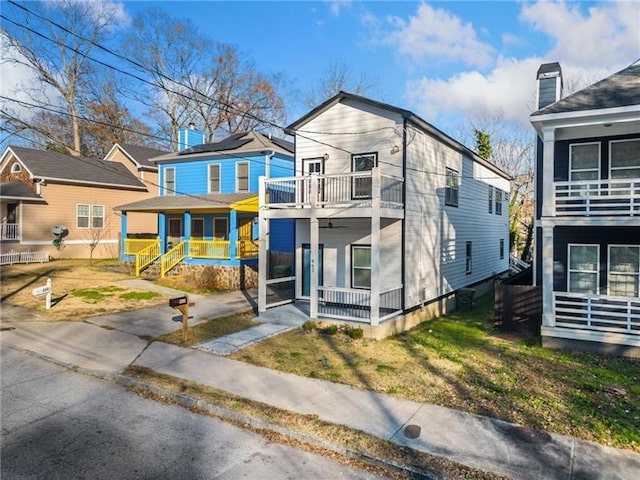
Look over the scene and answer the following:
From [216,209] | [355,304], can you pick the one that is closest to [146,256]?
[216,209]

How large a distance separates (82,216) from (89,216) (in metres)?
0.44

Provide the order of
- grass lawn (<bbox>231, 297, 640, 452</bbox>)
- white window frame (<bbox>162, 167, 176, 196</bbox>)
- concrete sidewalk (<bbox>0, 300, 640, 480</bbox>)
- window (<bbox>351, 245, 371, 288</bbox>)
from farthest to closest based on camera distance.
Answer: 1. white window frame (<bbox>162, 167, 176, 196</bbox>)
2. window (<bbox>351, 245, 371, 288</bbox>)
3. grass lawn (<bbox>231, 297, 640, 452</bbox>)
4. concrete sidewalk (<bbox>0, 300, 640, 480</bbox>)

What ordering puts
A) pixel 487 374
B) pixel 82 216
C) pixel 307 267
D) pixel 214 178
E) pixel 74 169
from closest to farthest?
pixel 487 374, pixel 307 267, pixel 214 178, pixel 82 216, pixel 74 169

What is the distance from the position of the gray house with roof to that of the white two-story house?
343 centimetres

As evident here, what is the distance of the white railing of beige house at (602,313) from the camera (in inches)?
393

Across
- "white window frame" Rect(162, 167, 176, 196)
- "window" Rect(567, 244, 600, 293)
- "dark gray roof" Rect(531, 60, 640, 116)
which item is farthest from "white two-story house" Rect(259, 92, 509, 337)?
"white window frame" Rect(162, 167, 176, 196)

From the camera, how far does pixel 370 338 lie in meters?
11.3

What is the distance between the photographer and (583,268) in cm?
1200

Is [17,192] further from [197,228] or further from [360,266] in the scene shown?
[360,266]

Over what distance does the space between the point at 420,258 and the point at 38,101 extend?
33545mm

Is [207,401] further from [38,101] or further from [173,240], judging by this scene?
[38,101]

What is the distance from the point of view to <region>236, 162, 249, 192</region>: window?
67.3 ft

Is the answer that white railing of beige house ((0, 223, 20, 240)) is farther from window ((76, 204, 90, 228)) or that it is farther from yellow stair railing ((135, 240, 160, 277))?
yellow stair railing ((135, 240, 160, 277))

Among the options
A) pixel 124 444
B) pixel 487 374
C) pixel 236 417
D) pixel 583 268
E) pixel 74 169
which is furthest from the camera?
pixel 74 169
